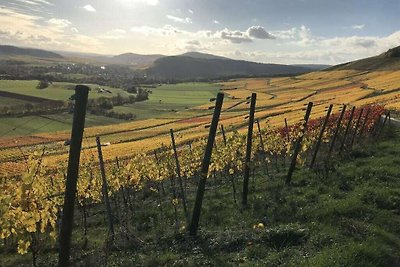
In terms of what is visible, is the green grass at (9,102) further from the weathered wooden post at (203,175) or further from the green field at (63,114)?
the weathered wooden post at (203,175)

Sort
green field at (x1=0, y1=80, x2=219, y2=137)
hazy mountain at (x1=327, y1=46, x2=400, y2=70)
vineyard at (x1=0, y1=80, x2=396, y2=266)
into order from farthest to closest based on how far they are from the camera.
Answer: hazy mountain at (x1=327, y1=46, x2=400, y2=70)
green field at (x1=0, y1=80, x2=219, y2=137)
vineyard at (x1=0, y1=80, x2=396, y2=266)

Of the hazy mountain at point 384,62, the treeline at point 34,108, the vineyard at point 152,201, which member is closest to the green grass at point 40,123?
the treeline at point 34,108

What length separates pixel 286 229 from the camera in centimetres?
1242

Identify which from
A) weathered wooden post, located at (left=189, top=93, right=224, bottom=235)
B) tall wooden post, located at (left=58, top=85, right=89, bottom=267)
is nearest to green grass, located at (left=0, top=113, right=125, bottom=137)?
weathered wooden post, located at (left=189, top=93, right=224, bottom=235)

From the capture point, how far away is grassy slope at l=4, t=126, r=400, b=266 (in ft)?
35.9

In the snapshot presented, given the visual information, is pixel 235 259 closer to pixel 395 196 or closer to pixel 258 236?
pixel 258 236

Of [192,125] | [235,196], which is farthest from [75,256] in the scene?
[192,125]

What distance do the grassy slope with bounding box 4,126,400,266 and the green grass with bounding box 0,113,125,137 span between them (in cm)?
9335

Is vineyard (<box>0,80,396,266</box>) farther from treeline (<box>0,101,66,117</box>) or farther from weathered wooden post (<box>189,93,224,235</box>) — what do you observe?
treeline (<box>0,101,66,117</box>)

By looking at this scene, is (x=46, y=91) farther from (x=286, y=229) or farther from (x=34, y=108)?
(x=286, y=229)

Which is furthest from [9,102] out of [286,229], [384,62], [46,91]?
[384,62]

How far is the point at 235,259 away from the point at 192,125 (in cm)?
7929

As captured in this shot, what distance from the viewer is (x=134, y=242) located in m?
13.6

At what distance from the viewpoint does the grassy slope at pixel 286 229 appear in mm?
10930
